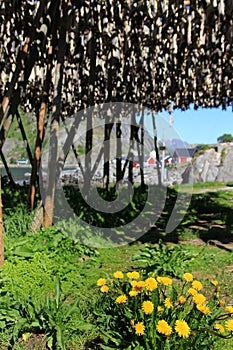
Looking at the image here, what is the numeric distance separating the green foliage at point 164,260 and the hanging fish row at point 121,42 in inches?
95.6

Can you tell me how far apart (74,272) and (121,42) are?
4.75 metres

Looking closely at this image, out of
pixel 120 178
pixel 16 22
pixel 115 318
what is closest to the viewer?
pixel 115 318

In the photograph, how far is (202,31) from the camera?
549 centimetres

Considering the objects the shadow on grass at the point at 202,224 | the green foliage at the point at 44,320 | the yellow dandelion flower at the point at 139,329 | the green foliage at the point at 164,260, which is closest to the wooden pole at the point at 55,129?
the green foliage at the point at 164,260

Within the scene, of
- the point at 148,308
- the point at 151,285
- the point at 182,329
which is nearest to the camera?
the point at 182,329

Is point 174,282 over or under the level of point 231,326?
under

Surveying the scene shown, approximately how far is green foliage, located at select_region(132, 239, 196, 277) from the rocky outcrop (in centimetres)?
1501

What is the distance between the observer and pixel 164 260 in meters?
3.80

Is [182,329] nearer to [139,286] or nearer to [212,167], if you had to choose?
[139,286]

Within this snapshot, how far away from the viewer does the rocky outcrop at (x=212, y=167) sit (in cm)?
1880

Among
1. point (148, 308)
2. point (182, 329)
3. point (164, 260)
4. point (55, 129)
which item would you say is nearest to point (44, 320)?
point (148, 308)

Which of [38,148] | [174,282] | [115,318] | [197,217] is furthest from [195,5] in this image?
[197,217]

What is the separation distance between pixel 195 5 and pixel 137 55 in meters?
4.04

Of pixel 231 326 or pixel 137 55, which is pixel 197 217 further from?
pixel 231 326
